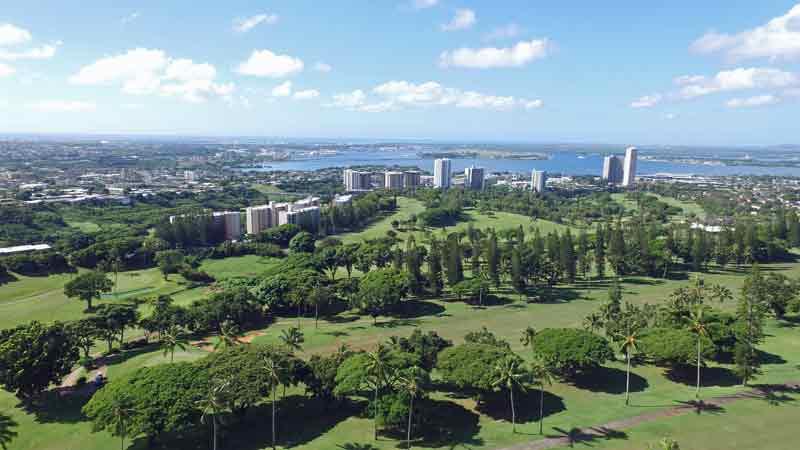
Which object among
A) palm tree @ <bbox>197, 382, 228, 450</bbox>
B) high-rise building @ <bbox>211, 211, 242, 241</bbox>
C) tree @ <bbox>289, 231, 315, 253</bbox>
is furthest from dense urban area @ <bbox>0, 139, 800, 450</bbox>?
high-rise building @ <bbox>211, 211, 242, 241</bbox>

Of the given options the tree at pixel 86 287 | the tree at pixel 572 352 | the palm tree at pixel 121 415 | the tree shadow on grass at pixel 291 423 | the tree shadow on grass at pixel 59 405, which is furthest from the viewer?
the tree at pixel 86 287

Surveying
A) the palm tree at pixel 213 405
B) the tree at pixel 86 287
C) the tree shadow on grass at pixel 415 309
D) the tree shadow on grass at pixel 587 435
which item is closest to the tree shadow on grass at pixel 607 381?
the tree shadow on grass at pixel 587 435

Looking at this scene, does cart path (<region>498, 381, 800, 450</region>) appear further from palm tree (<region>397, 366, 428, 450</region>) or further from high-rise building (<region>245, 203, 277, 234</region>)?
high-rise building (<region>245, 203, 277, 234</region>)

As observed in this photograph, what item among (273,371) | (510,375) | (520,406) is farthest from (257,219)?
(510,375)

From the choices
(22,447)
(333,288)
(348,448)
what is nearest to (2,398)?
(22,447)

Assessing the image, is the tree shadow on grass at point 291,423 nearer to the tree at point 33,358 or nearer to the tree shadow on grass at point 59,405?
the tree shadow on grass at point 59,405

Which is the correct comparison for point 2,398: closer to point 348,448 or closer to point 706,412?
point 348,448
